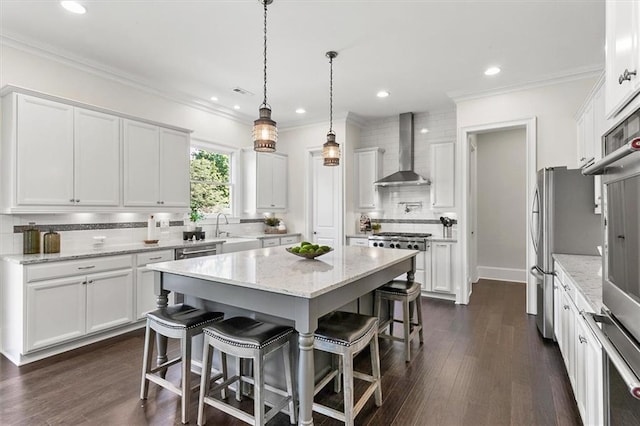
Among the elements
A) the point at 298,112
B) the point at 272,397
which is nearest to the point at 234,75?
the point at 298,112

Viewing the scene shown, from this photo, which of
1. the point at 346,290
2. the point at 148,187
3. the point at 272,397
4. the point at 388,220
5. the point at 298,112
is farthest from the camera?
the point at 388,220

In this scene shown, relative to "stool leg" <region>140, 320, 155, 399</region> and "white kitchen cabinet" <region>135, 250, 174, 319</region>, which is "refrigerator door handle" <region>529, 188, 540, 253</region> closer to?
"stool leg" <region>140, 320, 155, 399</region>

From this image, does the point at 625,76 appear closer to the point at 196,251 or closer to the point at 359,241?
the point at 196,251

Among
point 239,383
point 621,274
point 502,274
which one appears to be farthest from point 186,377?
point 502,274

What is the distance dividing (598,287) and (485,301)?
316cm

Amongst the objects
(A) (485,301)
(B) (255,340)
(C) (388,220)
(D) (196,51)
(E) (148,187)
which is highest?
(D) (196,51)

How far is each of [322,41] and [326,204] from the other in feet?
10.2

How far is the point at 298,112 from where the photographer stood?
5.64 metres

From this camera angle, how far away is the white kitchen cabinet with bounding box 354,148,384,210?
5.90m

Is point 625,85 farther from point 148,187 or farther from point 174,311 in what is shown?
point 148,187

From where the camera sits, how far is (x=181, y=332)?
2.12m

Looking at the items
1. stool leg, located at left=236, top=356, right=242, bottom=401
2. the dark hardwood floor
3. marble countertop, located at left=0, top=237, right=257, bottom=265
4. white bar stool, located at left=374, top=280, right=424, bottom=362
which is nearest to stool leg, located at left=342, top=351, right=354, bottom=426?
the dark hardwood floor

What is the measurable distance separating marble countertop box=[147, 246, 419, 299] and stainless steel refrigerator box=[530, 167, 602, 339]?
1.43 m

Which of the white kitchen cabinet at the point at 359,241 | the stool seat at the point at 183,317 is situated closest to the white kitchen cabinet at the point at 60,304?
the stool seat at the point at 183,317
